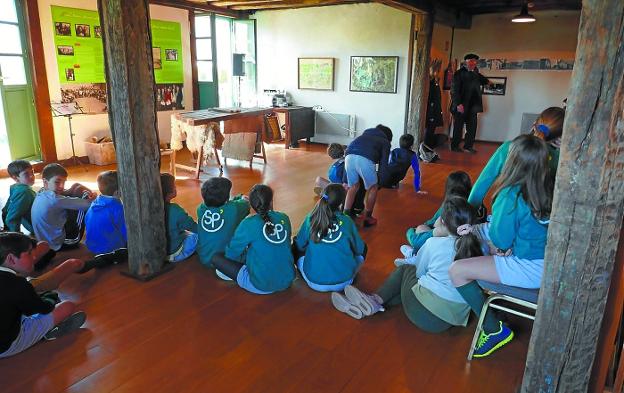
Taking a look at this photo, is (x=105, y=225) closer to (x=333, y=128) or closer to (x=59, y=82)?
(x=59, y=82)

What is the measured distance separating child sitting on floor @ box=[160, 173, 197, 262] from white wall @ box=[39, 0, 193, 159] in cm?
386

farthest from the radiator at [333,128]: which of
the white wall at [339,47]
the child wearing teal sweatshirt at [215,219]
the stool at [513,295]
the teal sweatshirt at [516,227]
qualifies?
the stool at [513,295]

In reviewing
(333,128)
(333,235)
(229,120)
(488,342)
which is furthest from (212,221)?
(333,128)

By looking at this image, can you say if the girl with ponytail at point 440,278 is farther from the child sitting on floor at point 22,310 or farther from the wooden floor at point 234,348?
the child sitting on floor at point 22,310

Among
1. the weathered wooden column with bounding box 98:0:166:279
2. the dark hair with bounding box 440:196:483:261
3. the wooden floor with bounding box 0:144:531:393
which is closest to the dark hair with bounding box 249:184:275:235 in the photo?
the wooden floor with bounding box 0:144:531:393

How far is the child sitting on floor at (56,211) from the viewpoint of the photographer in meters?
3.32

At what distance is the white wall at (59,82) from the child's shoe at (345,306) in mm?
5243

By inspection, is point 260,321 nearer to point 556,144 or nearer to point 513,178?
point 513,178

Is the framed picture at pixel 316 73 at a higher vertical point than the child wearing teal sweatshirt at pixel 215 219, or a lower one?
higher

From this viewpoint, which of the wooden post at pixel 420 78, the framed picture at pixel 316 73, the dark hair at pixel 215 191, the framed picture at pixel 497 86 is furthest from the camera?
the framed picture at pixel 497 86

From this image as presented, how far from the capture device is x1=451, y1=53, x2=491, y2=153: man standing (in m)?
7.91

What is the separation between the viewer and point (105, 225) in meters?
3.28

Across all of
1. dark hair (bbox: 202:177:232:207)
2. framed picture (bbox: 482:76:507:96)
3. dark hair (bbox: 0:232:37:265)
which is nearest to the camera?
dark hair (bbox: 0:232:37:265)

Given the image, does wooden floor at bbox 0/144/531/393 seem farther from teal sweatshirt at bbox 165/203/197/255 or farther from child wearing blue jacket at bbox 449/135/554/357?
child wearing blue jacket at bbox 449/135/554/357
